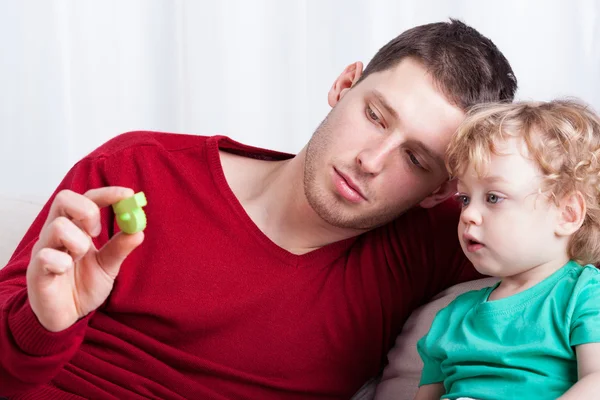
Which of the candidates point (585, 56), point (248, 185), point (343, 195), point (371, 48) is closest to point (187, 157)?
point (248, 185)

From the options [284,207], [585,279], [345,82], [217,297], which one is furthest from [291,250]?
[585,279]

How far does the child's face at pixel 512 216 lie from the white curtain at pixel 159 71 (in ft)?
4.38

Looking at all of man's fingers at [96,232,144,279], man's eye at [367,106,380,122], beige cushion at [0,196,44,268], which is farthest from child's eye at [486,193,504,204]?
beige cushion at [0,196,44,268]

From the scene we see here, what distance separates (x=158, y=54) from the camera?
2941mm

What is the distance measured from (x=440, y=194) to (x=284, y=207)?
0.33 metres

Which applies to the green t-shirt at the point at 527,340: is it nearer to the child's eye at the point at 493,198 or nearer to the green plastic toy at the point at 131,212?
the child's eye at the point at 493,198

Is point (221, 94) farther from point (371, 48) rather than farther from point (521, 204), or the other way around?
point (521, 204)

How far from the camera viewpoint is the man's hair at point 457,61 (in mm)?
1675

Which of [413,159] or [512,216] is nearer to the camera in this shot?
[512,216]

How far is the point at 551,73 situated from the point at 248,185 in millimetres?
1021

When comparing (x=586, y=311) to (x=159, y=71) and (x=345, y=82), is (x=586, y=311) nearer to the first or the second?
(x=345, y=82)

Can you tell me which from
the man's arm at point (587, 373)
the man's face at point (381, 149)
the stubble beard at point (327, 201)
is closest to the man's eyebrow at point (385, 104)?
the man's face at point (381, 149)

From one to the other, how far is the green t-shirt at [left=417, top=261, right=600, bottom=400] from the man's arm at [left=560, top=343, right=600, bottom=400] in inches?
0.5

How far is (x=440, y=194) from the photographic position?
1813 millimetres
